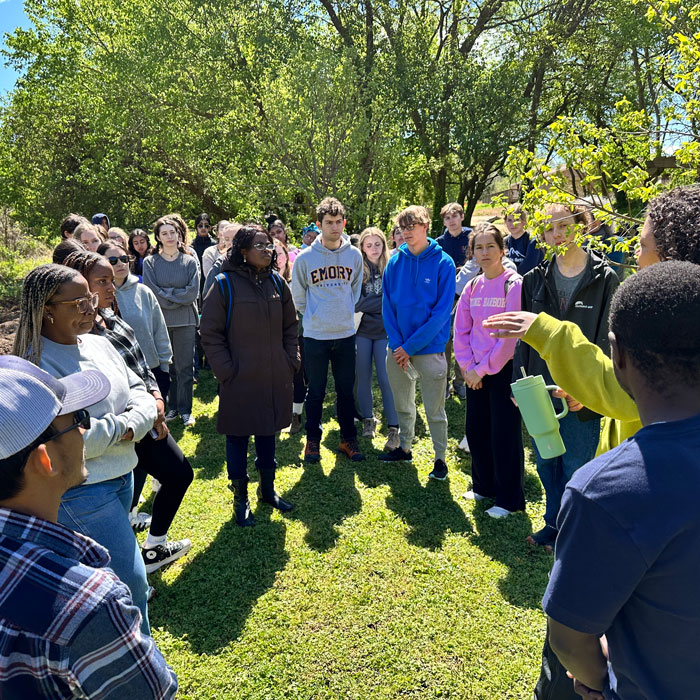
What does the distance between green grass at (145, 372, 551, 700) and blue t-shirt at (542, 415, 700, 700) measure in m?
1.90

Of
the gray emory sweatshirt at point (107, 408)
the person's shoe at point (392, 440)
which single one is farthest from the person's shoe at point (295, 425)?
the gray emory sweatshirt at point (107, 408)

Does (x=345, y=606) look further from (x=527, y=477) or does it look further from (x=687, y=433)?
(x=687, y=433)

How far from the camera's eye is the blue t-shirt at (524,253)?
6.35m

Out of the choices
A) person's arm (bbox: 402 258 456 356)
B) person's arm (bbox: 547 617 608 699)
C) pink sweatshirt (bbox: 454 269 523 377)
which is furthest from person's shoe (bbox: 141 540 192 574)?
person's arm (bbox: 547 617 608 699)

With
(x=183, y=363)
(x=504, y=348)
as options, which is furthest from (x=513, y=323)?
(x=183, y=363)

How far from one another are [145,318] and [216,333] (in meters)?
Answer: 1.45

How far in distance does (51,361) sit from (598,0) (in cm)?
1930

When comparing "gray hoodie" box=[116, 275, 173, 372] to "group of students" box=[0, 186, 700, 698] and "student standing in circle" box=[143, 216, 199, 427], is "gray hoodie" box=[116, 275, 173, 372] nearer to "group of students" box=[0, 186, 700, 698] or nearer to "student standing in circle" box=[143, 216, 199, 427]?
"group of students" box=[0, 186, 700, 698]

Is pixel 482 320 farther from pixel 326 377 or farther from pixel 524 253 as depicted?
pixel 524 253

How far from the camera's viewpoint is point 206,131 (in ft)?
50.6

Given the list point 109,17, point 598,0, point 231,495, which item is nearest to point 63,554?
point 231,495

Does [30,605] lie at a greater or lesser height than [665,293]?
lesser

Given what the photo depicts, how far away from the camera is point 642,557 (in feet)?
3.76

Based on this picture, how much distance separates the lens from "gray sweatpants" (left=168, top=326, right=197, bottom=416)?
660 centimetres
